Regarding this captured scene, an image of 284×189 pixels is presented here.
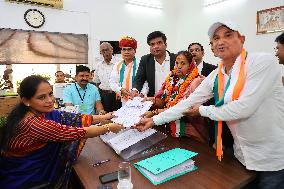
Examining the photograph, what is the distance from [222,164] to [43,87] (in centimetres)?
132

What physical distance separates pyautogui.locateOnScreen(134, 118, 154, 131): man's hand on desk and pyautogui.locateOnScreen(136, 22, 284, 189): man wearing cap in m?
0.49

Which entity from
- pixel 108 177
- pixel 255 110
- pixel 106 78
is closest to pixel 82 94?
pixel 106 78

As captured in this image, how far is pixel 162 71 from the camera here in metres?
2.89

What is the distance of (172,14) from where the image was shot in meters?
7.86

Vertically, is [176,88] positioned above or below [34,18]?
below

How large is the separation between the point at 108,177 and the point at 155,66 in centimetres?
184

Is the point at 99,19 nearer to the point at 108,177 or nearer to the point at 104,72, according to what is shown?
the point at 104,72

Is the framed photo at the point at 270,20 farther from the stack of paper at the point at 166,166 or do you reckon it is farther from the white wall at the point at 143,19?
the stack of paper at the point at 166,166

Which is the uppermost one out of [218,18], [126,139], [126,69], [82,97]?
[218,18]

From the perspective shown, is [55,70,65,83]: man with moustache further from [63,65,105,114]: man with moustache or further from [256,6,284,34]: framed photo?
[256,6,284,34]: framed photo

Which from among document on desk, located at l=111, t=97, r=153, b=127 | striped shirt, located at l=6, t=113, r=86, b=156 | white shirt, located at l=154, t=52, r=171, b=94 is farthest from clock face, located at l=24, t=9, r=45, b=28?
striped shirt, located at l=6, t=113, r=86, b=156

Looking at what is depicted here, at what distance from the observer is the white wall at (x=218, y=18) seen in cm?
543

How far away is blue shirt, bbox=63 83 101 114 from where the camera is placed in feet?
11.2

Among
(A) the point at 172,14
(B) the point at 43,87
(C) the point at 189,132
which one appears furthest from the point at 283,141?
(A) the point at 172,14
